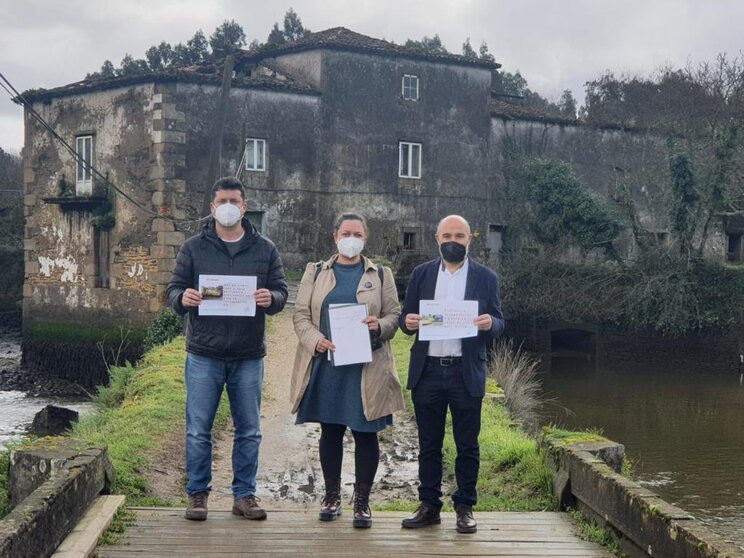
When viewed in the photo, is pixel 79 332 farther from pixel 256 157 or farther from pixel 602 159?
pixel 602 159

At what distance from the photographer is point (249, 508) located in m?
6.31

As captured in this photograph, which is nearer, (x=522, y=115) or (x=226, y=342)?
(x=226, y=342)

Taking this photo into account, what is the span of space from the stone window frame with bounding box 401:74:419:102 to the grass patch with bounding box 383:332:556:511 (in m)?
21.9

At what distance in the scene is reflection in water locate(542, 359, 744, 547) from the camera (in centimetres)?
1424

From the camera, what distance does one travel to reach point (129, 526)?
20.0ft

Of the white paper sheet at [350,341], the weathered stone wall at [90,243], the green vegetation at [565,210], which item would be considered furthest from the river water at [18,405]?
the green vegetation at [565,210]

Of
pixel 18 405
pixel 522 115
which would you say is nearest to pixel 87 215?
pixel 18 405

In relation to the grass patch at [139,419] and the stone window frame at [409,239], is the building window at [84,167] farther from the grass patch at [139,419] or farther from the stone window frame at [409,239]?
the grass patch at [139,419]

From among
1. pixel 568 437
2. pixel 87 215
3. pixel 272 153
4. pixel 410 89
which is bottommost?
pixel 568 437

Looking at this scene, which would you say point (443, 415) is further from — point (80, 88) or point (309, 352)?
point (80, 88)

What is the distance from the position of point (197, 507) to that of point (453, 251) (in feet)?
7.90

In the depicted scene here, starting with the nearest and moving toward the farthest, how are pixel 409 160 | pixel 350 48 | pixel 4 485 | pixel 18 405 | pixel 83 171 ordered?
pixel 4 485 < pixel 18 405 < pixel 83 171 < pixel 350 48 < pixel 409 160

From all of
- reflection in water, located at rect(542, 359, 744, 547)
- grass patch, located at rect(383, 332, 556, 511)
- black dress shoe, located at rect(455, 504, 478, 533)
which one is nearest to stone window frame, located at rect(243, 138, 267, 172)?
reflection in water, located at rect(542, 359, 744, 547)

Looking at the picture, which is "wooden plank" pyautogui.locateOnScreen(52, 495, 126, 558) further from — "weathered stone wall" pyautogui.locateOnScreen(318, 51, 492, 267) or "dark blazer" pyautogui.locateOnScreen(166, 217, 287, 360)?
"weathered stone wall" pyautogui.locateOnScreen(318, 51, 492, 267)
